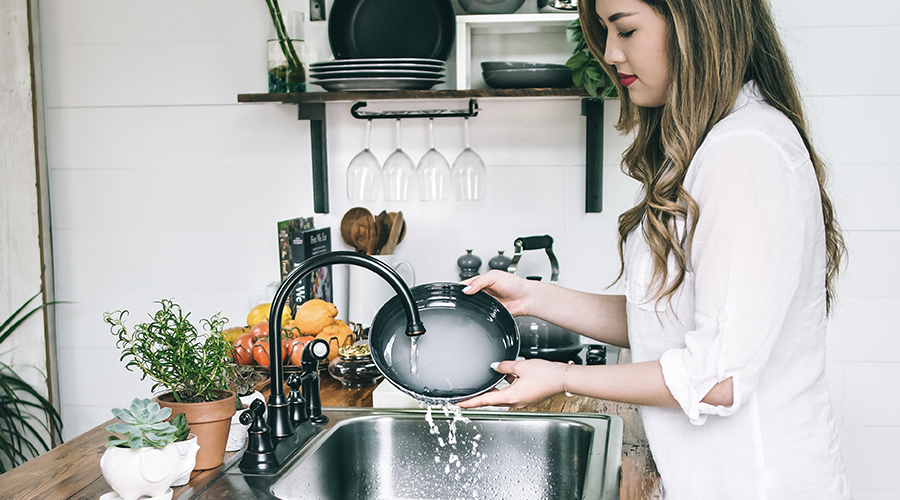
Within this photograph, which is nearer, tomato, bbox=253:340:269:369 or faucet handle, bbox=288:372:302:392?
faucet handle, bbox=288:372:302:392

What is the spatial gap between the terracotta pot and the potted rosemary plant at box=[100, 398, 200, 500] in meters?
0.06

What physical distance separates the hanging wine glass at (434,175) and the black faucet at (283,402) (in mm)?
854

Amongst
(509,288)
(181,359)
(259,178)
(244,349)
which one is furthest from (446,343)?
(259,178)

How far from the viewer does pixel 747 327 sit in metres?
0.92

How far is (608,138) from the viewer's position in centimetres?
211

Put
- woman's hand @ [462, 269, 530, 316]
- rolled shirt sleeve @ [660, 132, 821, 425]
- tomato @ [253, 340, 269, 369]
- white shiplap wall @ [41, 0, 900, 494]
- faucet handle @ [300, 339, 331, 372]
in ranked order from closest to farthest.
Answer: rolled shirt sleeve @ [660, 132, 821, 425]
faucet handle @ [300, 339, 331, 372]
woman's hand @ [462, 269, 530, 316]
tomato @ [253, 340, 269, 369]
white shiplap wall @ [41, 0, 900, 494]

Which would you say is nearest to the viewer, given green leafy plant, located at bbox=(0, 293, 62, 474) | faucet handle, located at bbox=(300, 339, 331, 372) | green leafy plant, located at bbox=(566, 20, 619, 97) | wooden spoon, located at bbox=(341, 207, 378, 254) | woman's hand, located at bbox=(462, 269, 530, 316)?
faucet handle, located at bbox=(300, 339, 331, 372)

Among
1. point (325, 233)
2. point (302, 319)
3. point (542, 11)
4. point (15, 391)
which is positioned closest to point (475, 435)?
point (302, 319)

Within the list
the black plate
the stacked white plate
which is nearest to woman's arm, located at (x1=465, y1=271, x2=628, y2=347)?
the stacked white plate

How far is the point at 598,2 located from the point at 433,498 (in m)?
0.86

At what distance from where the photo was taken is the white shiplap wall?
6.64 feet

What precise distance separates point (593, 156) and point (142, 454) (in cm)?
147

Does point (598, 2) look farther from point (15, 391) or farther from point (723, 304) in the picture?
point (15, 391)

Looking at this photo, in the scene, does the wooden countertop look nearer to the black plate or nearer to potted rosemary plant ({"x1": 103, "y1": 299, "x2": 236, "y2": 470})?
potted rosemary plant ({"x1": 103, "y1": 299, "x2": 236, "y2": 470})
